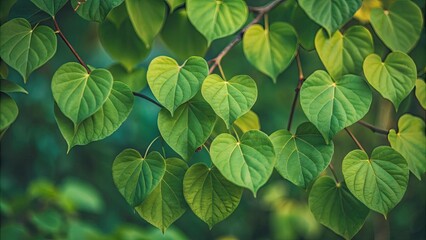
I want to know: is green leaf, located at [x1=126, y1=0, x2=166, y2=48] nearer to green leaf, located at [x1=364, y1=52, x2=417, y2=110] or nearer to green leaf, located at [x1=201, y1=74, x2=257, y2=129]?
green leaf, located at [x1=201, y1=74, x2=257, y2=129]

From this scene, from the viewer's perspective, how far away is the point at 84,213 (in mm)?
2898

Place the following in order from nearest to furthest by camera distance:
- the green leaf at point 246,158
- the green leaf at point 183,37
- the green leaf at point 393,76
→ the green leaf at point 246,158 → the green leaf at point 393,76 → the green leaf at point 183,37

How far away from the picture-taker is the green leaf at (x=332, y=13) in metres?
0.99

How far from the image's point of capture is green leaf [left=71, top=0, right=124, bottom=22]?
96 centimetres

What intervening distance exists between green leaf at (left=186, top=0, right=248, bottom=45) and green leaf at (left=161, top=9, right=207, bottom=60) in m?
0.23

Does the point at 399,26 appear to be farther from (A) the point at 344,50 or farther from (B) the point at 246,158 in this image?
(B) the point at 246,158

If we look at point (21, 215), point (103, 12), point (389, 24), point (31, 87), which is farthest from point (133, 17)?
point (31, 87)

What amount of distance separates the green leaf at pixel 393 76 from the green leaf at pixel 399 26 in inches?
2.8

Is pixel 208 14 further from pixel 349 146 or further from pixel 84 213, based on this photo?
pixel 84 213

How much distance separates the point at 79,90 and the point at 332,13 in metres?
0.43

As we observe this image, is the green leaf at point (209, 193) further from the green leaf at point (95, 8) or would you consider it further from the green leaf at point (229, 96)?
the green leaf at point (95, 8)

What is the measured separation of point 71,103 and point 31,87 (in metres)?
1.54

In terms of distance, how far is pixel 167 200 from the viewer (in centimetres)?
98

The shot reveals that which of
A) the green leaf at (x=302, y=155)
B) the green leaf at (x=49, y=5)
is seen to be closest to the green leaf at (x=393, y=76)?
the green leaf at (x=302, y=155)
